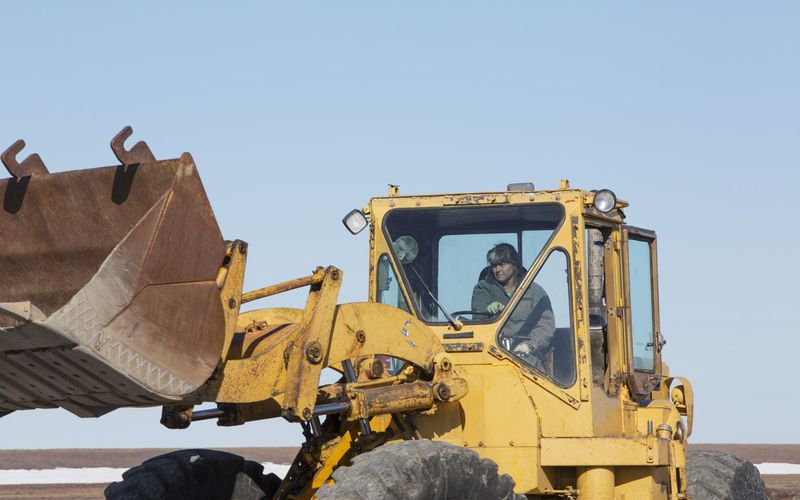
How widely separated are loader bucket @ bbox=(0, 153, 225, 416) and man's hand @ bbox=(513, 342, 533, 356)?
2513 millimetres

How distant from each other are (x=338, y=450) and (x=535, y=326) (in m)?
1.57

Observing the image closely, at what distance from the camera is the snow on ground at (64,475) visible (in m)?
29.5

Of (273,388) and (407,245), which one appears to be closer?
(273,388)

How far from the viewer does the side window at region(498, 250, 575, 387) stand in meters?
9.03

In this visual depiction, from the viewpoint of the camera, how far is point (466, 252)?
9617mm

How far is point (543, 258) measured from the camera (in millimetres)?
9172

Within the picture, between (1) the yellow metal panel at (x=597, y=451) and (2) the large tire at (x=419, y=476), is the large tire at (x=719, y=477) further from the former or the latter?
(2) the large tire at (x=419, y=476)

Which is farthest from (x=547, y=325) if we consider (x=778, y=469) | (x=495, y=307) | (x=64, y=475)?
(x=778, y=469)

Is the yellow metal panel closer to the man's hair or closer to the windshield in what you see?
the windshield

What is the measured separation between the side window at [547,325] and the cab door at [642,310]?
35.3 inches

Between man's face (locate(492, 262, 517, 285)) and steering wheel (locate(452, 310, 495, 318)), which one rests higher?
man's face (locate(492, 262, 517, 285))

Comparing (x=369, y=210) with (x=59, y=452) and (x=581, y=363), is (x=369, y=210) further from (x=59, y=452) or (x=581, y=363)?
(x=59, y=452)

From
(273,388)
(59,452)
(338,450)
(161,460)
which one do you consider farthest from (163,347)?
(59,452)

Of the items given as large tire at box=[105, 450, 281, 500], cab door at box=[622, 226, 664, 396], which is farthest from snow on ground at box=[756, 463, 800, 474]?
large tire at box=[105, 450, 281, 500]
